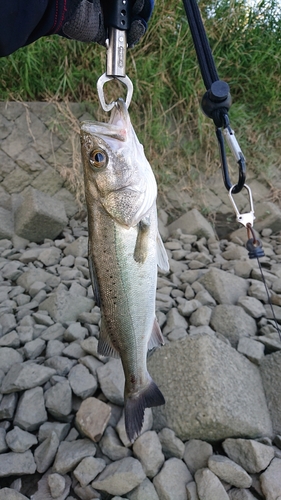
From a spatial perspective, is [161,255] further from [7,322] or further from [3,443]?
[7,322]

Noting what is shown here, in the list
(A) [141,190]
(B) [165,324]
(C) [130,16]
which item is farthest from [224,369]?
(C) [130,16]

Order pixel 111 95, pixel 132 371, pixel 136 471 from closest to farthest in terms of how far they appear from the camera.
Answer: pixel 132 371 → pixel 136 471 → pixel 111 95

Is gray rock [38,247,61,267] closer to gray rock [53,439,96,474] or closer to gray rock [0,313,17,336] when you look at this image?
gray rock [0,313,17,336]

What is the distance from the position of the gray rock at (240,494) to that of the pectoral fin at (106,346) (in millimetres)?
865

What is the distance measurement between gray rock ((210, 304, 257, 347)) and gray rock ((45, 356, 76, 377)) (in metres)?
0.97

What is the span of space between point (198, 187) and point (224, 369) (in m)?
2.81

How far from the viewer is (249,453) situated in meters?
1.80

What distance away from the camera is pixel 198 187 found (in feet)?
14.8

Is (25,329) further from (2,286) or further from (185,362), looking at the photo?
(185,362)

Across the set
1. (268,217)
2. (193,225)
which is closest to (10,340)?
(193,225)

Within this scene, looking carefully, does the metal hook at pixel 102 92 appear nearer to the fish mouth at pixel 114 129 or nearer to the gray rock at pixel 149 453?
the fish mouth at pixel 114 129

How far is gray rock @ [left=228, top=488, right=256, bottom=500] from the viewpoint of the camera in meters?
1.70

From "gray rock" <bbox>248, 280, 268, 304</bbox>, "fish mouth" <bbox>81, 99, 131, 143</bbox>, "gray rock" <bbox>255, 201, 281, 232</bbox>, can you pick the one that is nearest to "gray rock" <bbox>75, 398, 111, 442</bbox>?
"fish mouth" <bbox>81, 99, 131, 143</bbox>

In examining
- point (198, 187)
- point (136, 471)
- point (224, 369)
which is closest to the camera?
point (136, 471)
